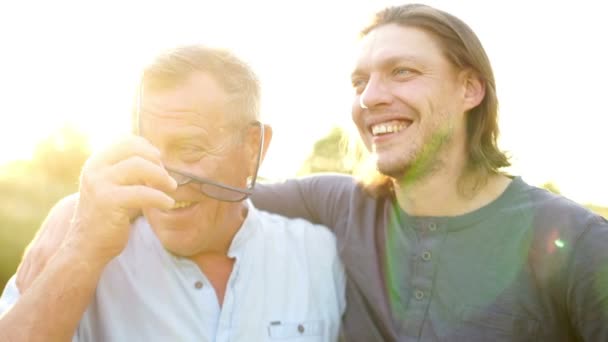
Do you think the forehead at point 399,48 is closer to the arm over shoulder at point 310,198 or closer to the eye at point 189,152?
the arm over shoulder at point 310,198

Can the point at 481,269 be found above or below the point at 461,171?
below

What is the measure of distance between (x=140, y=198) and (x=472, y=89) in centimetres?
221

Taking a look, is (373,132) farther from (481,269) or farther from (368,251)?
(481,269)

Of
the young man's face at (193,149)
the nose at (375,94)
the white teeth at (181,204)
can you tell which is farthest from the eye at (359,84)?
the white teeth at (181,204)

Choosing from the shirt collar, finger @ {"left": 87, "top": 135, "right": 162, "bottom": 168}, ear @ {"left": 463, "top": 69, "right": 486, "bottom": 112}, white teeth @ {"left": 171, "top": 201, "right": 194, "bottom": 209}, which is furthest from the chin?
finger @ {"left": 87, "top": 135, "right": 162, "bottom": 168}

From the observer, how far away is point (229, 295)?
9.14 feet

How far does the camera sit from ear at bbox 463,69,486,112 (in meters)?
3.45

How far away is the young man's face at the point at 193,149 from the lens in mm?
2607

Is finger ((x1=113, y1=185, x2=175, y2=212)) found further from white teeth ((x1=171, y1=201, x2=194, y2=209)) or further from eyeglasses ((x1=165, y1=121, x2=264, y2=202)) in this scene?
white teeth ((x1=171, y1=201, x2=194, y2=209))

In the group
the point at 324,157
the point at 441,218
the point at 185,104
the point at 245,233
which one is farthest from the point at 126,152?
the point at 324,157

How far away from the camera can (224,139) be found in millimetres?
2811

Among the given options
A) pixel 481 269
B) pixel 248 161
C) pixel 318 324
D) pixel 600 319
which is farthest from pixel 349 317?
pixel 600 319

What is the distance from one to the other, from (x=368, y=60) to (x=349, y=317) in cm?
→ 135

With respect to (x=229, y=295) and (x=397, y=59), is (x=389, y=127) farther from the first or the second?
(x=229, y=295)
